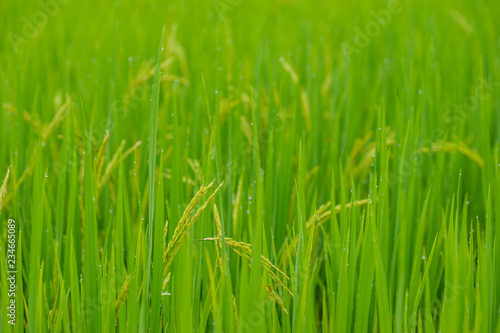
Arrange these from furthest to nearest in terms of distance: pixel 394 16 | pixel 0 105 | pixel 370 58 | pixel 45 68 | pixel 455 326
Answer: pixel 394 16, pixel 370 58, pixel 45 68, pixel 0 105, pixel 455 326

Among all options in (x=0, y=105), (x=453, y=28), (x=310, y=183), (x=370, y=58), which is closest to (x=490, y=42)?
(x=453, y=28)

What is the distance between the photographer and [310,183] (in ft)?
4.40

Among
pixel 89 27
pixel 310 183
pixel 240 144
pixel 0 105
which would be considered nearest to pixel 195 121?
pixel 240 144

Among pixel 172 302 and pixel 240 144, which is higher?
pixel 240 144

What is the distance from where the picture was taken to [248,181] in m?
1.35

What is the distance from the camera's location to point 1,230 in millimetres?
1088

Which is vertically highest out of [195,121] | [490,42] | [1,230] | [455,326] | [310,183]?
[490,42]

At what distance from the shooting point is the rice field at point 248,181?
0.83 metres

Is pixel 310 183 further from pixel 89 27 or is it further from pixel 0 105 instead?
pixel 89 27

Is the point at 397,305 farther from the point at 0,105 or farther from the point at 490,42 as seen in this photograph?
the point at 490,42

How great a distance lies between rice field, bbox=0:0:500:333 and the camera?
826mm

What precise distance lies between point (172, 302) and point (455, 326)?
0.44 m

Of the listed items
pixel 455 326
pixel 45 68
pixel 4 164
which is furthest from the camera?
pixel 45 68

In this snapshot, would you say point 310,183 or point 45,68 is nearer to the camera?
point 310,183
